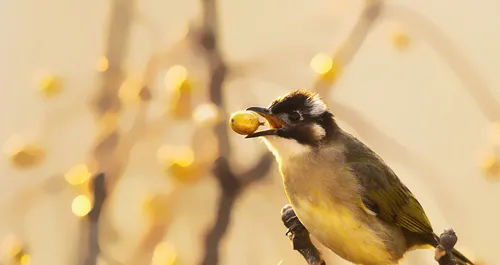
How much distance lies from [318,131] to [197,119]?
148 mm

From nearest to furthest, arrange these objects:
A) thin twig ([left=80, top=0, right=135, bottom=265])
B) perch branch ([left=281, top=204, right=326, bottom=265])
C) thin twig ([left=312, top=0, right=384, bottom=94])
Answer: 1. perch branch ([left=281, top=204, right=326, bottom=265])
2. thin twig ([left=80, top=0, right=135, bottom=265])
3. thin twig ([left=312, top=0, right=384, bottom=94])

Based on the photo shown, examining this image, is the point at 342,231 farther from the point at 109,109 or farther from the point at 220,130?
the point at 109,109

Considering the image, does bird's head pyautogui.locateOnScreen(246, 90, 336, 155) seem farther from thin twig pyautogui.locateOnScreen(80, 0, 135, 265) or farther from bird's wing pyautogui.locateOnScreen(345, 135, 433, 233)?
thin twig pyautogui.locateOnScreen(80, 0, 135, 265)

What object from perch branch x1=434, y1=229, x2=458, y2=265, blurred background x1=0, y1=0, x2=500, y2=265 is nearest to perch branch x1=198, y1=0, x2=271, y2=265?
blurred background x1=0, y1=0, x2=500, y2=265

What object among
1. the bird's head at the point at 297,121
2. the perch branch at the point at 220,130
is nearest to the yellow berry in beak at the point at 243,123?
the bird's head at the point at 297,121

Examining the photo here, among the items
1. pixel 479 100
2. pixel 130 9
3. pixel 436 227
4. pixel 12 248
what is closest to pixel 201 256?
pixel 12 248

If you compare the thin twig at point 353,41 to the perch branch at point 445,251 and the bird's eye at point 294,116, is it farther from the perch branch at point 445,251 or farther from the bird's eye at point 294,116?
the perch branch at point 445,251

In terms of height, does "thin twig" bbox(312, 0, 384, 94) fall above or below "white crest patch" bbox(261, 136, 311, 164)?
above

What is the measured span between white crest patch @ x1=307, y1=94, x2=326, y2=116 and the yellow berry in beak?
0.15m

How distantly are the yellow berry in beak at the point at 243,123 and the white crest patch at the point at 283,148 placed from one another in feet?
0.37

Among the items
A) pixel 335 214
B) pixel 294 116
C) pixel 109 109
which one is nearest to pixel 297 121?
pixel 294 116

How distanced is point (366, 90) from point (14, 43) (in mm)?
793

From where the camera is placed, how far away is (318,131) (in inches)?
32.7

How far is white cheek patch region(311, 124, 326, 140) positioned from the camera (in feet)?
2.69
